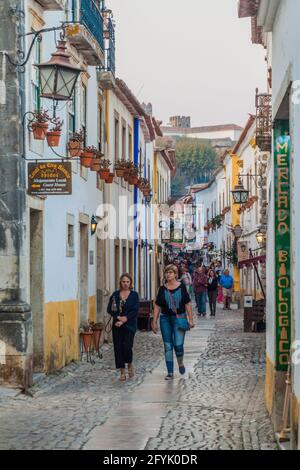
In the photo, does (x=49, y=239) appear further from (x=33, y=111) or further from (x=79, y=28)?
(x=79, y=28)

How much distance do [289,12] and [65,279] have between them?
911 centimetres

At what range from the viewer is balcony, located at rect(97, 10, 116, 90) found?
73.0 feet

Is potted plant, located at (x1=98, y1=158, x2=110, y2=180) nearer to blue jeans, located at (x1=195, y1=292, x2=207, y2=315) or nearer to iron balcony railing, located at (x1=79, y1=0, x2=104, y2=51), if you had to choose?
iron balcony railing, located at (x1=79, y1=0, x2=104, y2=51)

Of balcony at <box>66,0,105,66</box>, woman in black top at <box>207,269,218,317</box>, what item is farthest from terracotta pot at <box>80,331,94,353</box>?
woman in black top at <box>207,269,218,317</box>

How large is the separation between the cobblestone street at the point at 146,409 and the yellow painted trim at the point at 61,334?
25 cm

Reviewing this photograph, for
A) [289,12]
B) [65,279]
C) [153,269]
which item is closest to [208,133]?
[153,269]

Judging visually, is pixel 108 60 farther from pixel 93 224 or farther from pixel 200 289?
pixel 200 289

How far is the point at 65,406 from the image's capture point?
12.0 meters

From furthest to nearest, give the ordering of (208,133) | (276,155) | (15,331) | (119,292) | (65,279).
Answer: (208,133), (65,279), (119,292), (15,331), (276,155)

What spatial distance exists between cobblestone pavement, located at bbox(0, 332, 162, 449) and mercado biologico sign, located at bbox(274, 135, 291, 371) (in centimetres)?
206

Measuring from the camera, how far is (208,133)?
111 metres

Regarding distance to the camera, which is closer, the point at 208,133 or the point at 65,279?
the point at 65,279

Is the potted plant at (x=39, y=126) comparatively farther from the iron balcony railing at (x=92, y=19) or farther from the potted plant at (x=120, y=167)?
the potted plant at (x=120, y=167)

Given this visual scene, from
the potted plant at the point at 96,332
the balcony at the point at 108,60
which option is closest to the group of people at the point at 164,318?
the potted plant at the point at 96,332
